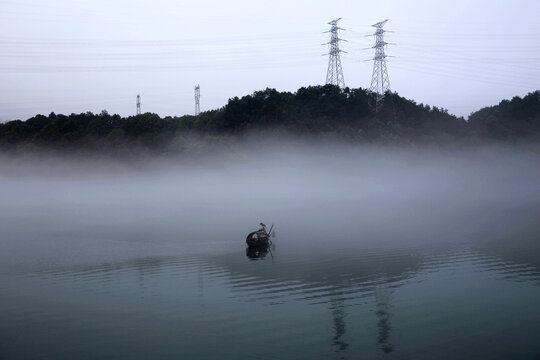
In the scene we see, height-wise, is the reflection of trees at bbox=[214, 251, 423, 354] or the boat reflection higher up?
the boat reflection

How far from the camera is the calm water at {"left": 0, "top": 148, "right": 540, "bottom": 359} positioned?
73.7 ft

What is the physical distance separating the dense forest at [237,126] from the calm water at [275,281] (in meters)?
17.9

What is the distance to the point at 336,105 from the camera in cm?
11075

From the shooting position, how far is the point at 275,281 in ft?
114

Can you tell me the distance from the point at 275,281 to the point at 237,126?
247 ft

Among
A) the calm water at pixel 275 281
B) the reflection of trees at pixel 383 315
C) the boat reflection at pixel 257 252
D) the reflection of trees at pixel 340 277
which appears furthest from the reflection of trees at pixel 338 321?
the boat reflection at pixel 257 252

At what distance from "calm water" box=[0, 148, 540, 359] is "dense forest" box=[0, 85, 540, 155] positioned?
705 inches

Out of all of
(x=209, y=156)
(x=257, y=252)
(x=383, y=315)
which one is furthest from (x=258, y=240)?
(x=209, y=156)

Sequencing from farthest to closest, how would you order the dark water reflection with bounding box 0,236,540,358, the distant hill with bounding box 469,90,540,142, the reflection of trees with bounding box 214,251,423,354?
the distant hill with bounding box 469,90,540,142 < the reflection of trees with bounding box 214,251,423,354 < the dark water reflection with bounding box 0,236,540,358

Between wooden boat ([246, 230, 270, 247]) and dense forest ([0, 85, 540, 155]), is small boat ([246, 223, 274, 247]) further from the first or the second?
dense forest ([0, 85, 540, 155])

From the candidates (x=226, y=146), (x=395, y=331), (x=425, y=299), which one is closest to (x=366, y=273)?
(x=425, y=299)

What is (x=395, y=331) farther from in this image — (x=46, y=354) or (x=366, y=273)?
(x=46, y=354)

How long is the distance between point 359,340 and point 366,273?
14.2 metres

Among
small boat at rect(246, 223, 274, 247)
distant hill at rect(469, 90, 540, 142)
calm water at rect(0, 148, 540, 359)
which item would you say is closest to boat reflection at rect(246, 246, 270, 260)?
small boat at rect(246, 223, 274, 247)
